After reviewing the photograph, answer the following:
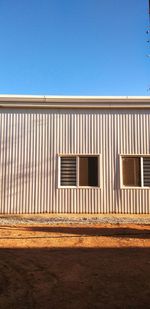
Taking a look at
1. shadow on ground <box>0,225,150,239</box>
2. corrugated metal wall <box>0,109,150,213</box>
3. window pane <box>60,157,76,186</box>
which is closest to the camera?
shadow on ground <box>0,225,150,239</box>

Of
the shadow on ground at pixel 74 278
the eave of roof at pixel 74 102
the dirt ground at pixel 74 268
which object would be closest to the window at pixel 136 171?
the eave of roof at pixel 74 102

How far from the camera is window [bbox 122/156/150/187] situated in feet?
39.6

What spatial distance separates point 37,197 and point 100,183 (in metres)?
2.77

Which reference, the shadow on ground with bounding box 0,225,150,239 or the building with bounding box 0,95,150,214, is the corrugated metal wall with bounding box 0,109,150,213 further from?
the shadow on ground with bounding box 0,225,150,239

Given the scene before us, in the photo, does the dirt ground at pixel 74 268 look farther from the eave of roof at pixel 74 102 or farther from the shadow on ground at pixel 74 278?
Answer: the eave of roof at pixel 74 102

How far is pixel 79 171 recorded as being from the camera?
12.1 m

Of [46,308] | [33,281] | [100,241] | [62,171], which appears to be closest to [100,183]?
[62,171]

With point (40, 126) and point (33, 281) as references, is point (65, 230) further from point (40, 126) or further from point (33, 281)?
point (40, 126)

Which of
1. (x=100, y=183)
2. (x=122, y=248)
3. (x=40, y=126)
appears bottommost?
(x=122, y=248)

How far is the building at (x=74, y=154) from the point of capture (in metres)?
12.0

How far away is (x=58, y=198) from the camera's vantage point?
39.2 ft

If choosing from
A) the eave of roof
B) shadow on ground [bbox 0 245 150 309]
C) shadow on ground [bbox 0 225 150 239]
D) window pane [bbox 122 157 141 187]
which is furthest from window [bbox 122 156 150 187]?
shadow on ground [bbox 0 245 150 309]

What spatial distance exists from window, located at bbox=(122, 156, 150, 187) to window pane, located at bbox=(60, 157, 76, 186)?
2170 mm

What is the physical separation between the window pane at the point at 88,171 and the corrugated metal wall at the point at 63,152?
297 mm
